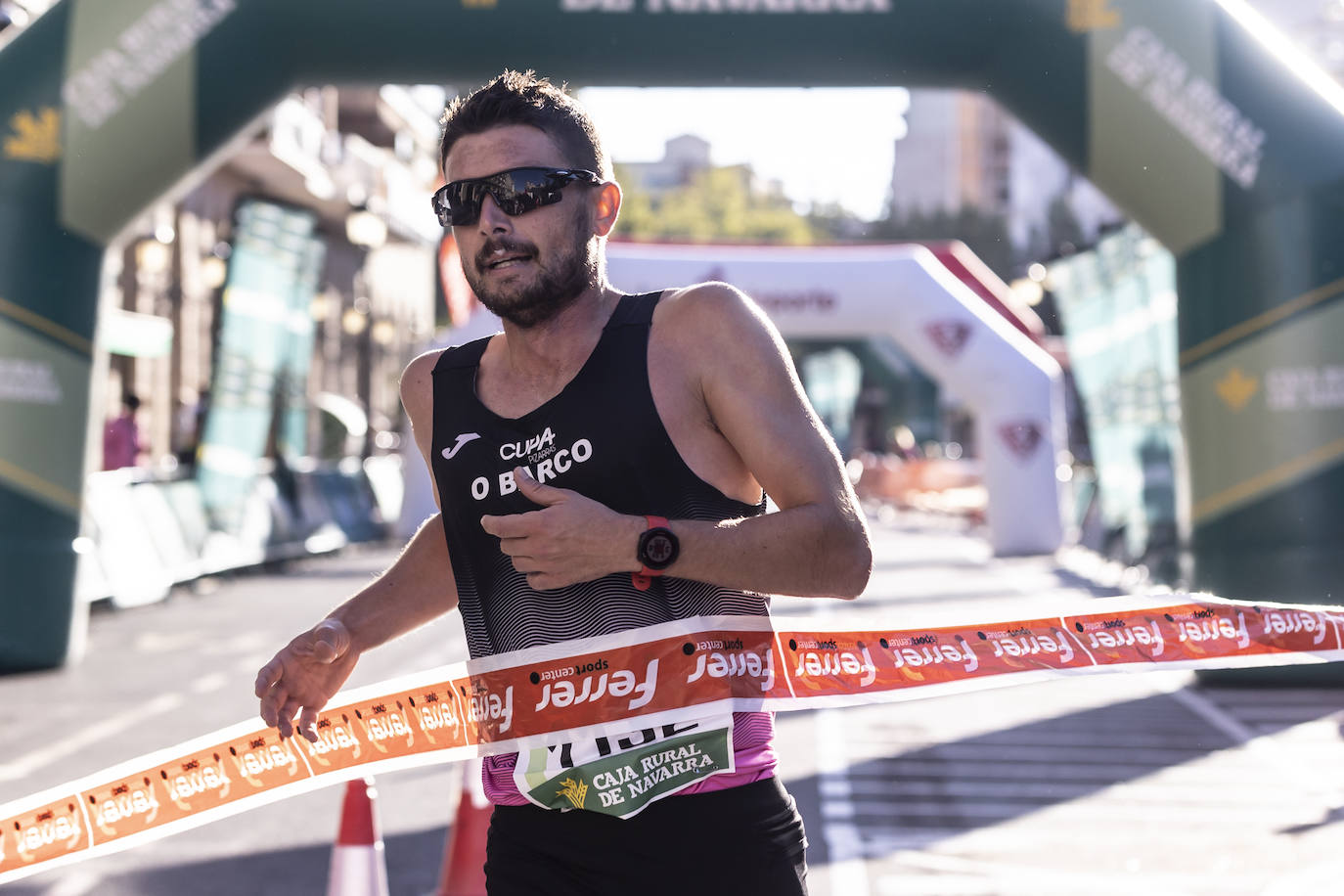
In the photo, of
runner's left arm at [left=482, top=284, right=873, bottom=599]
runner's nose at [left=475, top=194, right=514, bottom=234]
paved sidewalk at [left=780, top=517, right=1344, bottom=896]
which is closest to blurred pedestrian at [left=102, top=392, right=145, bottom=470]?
paved sidewalk at [left=780, top=517, right=1344, bottom=896]

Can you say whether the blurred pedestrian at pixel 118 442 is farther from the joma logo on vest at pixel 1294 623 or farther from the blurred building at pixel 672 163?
the blurred building at pixel 672 163

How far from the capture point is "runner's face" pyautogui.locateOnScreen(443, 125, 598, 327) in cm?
268

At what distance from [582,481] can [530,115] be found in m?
0.60

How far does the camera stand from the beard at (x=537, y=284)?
8.80 feet

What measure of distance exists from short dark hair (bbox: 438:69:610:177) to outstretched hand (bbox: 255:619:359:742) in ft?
2.79

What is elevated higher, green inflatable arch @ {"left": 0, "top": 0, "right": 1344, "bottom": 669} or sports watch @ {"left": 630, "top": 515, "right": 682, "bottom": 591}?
green inflatable arch @ {"left": 0, "top": 0, "right": 1344, "bottom": 669}

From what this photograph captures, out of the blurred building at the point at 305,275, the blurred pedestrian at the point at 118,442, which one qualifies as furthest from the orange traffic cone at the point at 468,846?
the blurred pedestrian at the point at 118,442

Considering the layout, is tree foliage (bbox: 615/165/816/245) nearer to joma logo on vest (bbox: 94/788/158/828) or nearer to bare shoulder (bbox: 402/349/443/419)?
joma logo on vest (bbox: 94/788/158/828)

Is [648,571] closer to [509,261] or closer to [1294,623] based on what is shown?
[509,261]

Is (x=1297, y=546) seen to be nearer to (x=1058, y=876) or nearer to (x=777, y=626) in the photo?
(x=1058, y=876)

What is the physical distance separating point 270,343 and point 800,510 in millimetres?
20093

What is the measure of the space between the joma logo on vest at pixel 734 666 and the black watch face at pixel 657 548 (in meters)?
0.30

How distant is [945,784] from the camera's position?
792 cm

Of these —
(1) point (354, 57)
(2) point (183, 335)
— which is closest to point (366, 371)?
(2) point (183, 335)
